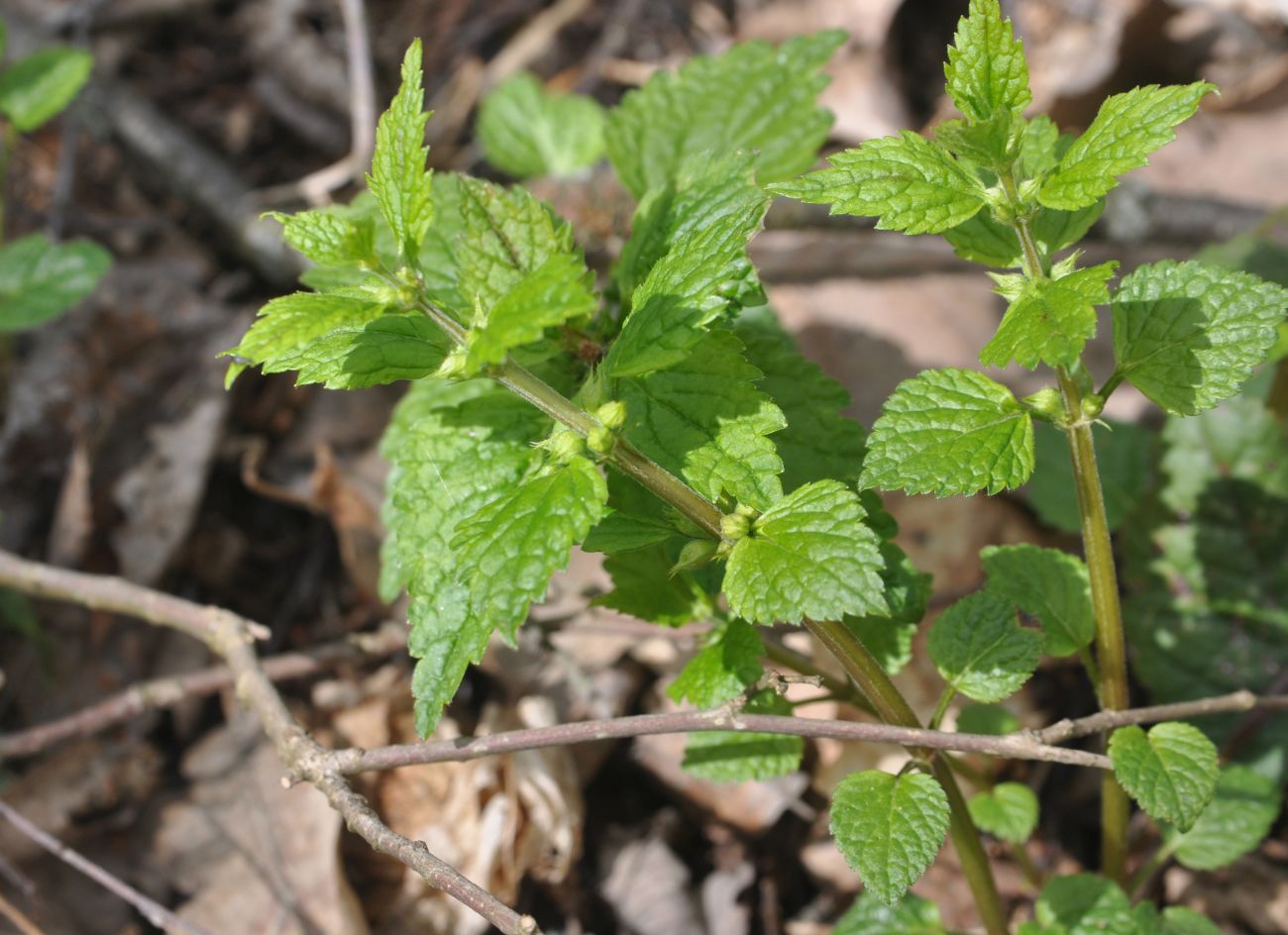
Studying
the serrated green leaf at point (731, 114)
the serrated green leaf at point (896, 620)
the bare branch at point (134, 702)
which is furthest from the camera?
the bare branch at point (134, 702)

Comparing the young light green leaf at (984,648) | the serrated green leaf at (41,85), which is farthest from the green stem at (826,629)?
the serrated green leaf at (41,85)

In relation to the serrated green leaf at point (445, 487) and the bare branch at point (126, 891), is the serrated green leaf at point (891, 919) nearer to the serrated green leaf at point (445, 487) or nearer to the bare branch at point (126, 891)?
the serrated green leaf at point (445, 487)

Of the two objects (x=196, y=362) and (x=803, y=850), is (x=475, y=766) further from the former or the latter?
(x=196, y=362)

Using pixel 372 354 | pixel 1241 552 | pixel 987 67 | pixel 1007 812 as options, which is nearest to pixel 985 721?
pixel 1007 812

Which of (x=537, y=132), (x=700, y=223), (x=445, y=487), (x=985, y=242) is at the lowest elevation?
(x=445, y=487)

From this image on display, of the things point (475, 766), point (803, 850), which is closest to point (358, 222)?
point (475, 766)

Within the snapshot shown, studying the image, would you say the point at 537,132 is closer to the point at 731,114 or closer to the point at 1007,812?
the point at 731,114
